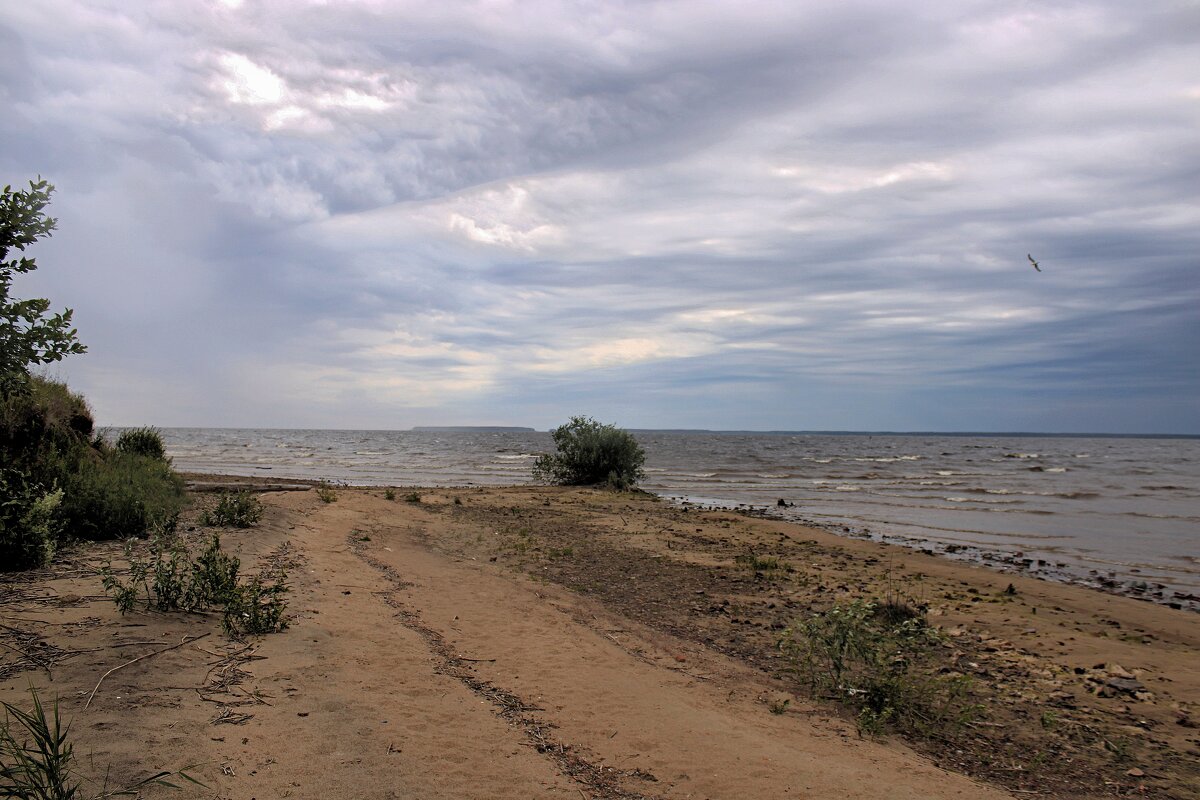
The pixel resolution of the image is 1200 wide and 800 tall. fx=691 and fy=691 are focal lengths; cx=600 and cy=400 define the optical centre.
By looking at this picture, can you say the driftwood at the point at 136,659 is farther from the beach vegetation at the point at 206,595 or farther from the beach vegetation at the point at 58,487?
the beach vegetation at the point at 58,487

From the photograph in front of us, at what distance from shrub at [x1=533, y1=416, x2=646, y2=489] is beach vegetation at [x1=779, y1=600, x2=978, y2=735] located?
2079 centimetres

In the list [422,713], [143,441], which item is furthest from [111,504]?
[143,441]

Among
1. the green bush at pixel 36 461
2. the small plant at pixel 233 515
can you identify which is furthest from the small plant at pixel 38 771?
the small plant at pixel 233 515

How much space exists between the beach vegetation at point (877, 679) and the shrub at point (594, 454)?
68.2ft

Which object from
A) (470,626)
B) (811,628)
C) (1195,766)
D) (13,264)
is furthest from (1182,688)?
(13,264)

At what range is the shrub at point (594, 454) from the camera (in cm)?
2880

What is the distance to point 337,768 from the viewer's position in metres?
4.24

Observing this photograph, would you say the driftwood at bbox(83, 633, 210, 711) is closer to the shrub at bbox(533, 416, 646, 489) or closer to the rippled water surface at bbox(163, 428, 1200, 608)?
the rippled water surface at bbox(163, 428, 1200, 608)

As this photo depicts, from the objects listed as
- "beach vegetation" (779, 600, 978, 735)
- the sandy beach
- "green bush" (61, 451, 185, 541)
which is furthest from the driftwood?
"beach vegetation" (779, 600, 978, 735)

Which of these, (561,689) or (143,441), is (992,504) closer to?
(561,689)

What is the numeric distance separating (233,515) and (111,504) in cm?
220

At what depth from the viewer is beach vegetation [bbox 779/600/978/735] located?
6.15m

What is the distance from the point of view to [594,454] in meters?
28.8

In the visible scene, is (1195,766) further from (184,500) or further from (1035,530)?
(1035,530)
